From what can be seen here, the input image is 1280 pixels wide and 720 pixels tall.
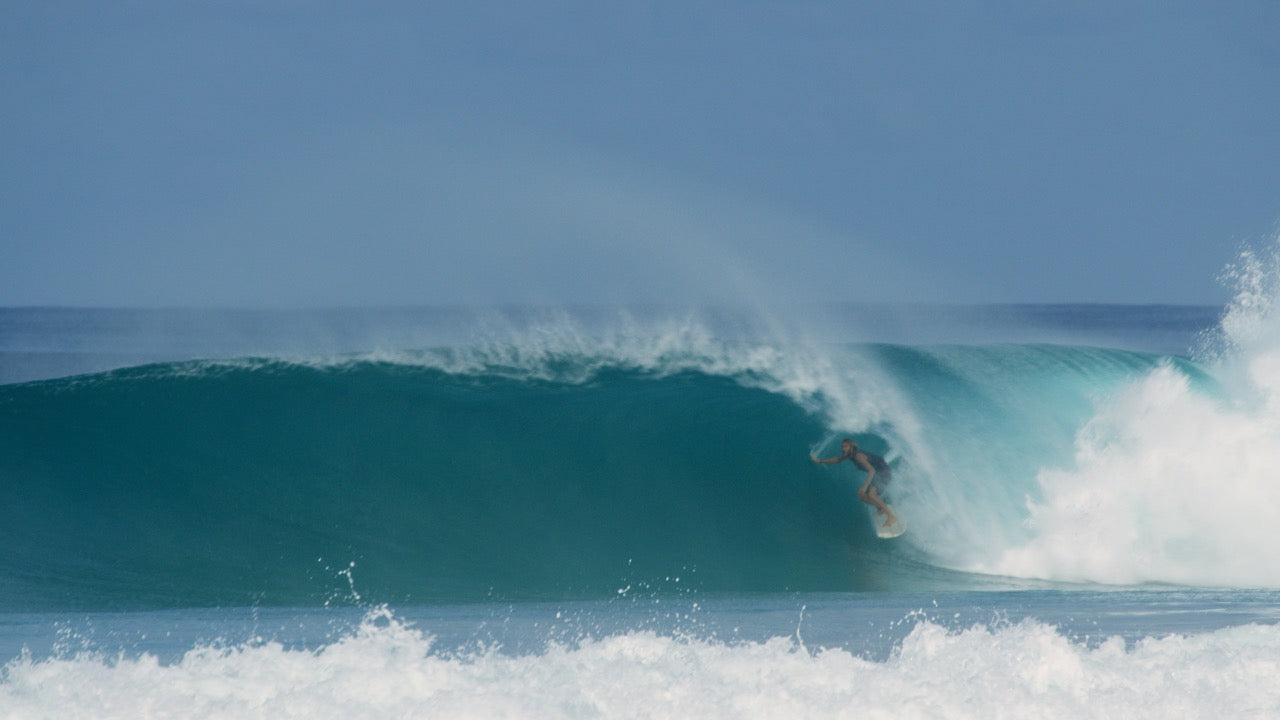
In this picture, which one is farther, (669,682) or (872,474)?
(872,474)

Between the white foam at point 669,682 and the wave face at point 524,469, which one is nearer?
the white foam at point 669,682

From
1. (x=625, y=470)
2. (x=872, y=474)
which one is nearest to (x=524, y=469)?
(x=625, y=470)

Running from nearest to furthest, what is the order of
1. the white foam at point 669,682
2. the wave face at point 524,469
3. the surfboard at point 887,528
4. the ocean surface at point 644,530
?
the white foam at point 669,682
the ocean surface at point 644,530
the wave face at point 524,469
the surfboard at point 887,528

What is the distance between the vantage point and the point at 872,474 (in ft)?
33.0

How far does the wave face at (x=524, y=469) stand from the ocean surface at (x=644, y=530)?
0.03 m

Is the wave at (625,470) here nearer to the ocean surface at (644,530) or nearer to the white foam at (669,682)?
the ocean surface at (644,530)

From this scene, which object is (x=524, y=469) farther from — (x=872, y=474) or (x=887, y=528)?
(x=887, y=528)

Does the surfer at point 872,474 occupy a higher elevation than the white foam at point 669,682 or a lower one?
higher

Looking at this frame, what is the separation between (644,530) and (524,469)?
1286 millimetres

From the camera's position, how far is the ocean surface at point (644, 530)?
17.4 feet

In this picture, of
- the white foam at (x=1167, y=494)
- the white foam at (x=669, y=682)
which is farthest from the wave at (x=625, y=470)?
the white foam at (x=669, y=682)

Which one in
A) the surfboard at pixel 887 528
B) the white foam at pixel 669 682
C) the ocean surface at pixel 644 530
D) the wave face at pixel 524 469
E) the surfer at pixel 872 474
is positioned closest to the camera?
the white foam at pixel 669 682

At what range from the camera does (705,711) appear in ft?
16.6

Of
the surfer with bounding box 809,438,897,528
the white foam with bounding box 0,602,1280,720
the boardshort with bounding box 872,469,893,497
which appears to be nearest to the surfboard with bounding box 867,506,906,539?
the surfer with bounding box 809,438,897,528
